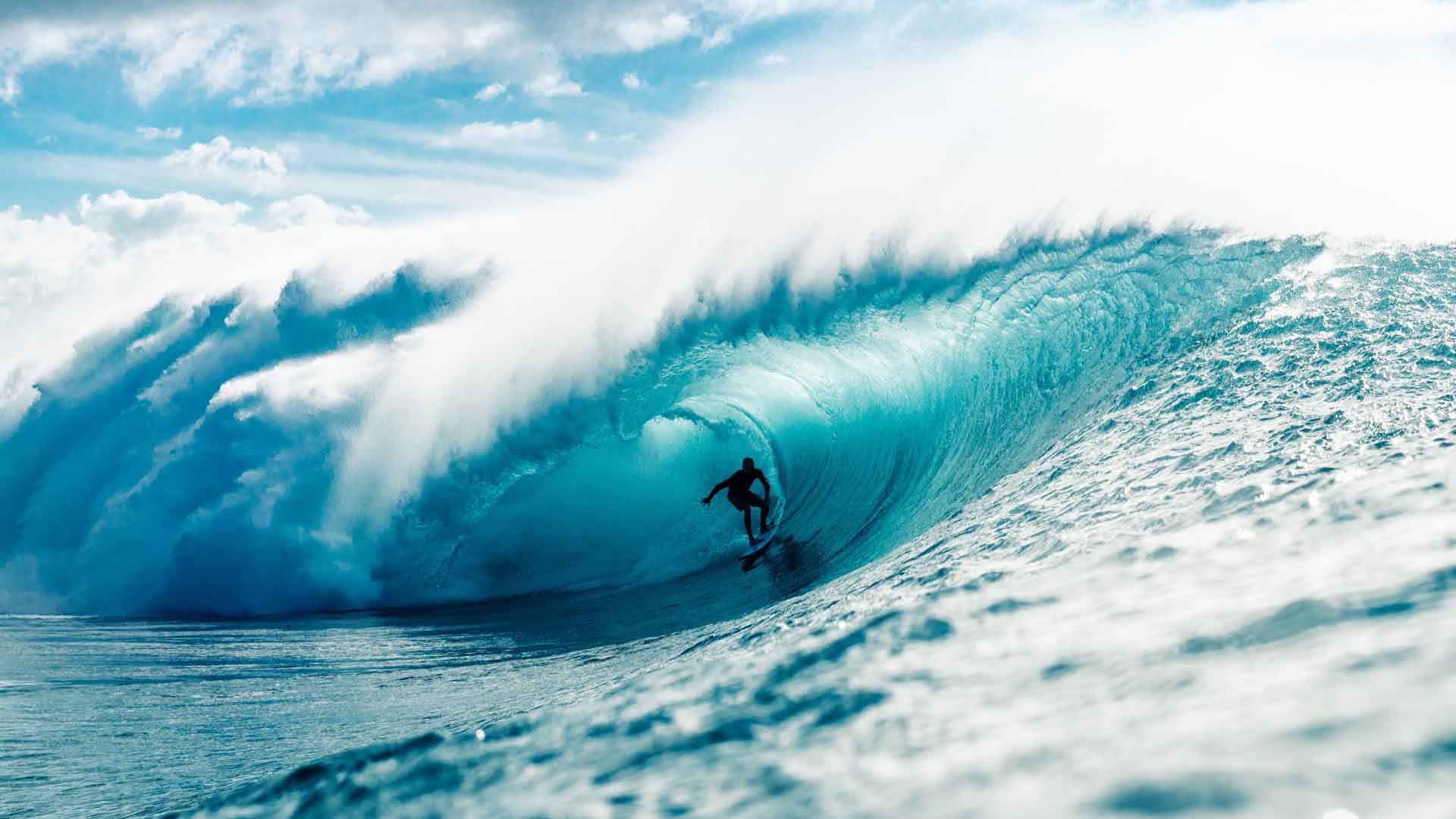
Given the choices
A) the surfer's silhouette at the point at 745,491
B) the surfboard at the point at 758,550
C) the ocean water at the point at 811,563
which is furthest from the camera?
the surfer's silhouette at the point at 745,491

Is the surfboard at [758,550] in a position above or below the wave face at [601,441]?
below

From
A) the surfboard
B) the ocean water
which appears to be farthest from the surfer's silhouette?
the ocean water

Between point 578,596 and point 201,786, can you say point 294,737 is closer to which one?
point 201,786

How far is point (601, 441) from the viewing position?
11062 mm

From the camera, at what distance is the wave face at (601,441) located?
9.09 metres

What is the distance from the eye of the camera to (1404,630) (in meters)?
2.27

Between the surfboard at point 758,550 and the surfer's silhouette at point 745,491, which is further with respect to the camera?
the surfer's silhouette at point 745,491

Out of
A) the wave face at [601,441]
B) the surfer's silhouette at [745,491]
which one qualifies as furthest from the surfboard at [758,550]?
the wave face at [601,441]

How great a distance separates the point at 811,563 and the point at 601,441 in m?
3.99

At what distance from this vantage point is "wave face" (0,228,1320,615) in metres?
9.09

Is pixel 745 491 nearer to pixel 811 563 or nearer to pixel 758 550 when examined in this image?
pixel 758 550

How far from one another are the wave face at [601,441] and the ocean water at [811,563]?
5 centimetres

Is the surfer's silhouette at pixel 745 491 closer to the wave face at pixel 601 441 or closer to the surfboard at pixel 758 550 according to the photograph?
the surfboard at pixel 758 550

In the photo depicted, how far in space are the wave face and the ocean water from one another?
52 mm
